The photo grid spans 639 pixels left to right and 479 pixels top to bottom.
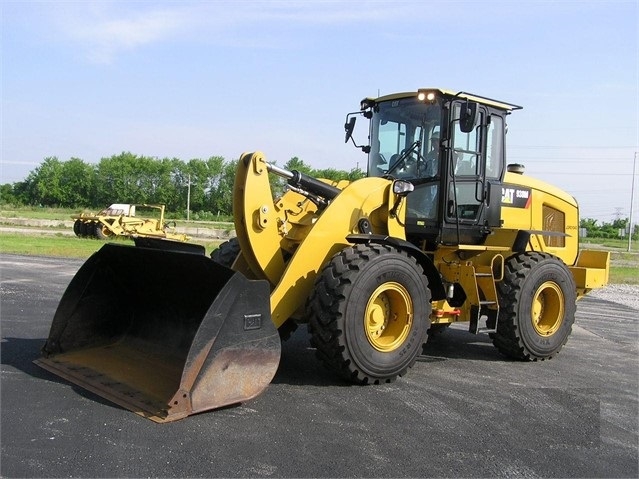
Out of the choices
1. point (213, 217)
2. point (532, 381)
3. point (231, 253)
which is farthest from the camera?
point (213, 217)

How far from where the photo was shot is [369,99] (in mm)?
7449

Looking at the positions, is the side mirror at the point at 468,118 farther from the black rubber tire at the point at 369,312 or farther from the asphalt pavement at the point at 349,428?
the asphalt pavement at the point at 349,428

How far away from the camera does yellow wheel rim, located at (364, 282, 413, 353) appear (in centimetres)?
573

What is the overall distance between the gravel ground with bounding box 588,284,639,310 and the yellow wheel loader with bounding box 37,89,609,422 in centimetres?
769

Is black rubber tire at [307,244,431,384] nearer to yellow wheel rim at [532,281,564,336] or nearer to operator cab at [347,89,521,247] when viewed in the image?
operator cab at [347,89,521,247]

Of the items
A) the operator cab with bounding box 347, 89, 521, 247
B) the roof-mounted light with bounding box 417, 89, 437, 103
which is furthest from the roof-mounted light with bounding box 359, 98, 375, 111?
the roof-mounted light with bounding box 417, 89, 437, 103

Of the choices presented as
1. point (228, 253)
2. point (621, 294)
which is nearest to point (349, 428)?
point (228, 253)

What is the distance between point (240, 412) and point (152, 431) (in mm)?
734

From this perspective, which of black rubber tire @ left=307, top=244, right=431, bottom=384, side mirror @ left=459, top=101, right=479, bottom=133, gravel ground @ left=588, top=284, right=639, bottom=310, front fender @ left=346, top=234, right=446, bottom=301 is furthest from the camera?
gravel ground @ left=588, top=284, right=639, bottom=310

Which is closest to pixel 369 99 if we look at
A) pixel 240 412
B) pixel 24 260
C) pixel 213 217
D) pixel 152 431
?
pixel 240 412

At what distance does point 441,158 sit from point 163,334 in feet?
11.4

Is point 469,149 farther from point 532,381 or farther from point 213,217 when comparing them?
point 213,217

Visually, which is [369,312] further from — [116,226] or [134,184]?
[134,184]

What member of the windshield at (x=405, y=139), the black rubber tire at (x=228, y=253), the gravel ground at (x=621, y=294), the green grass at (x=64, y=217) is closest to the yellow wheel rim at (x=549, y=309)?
the windshield at (x=405, y=139)
